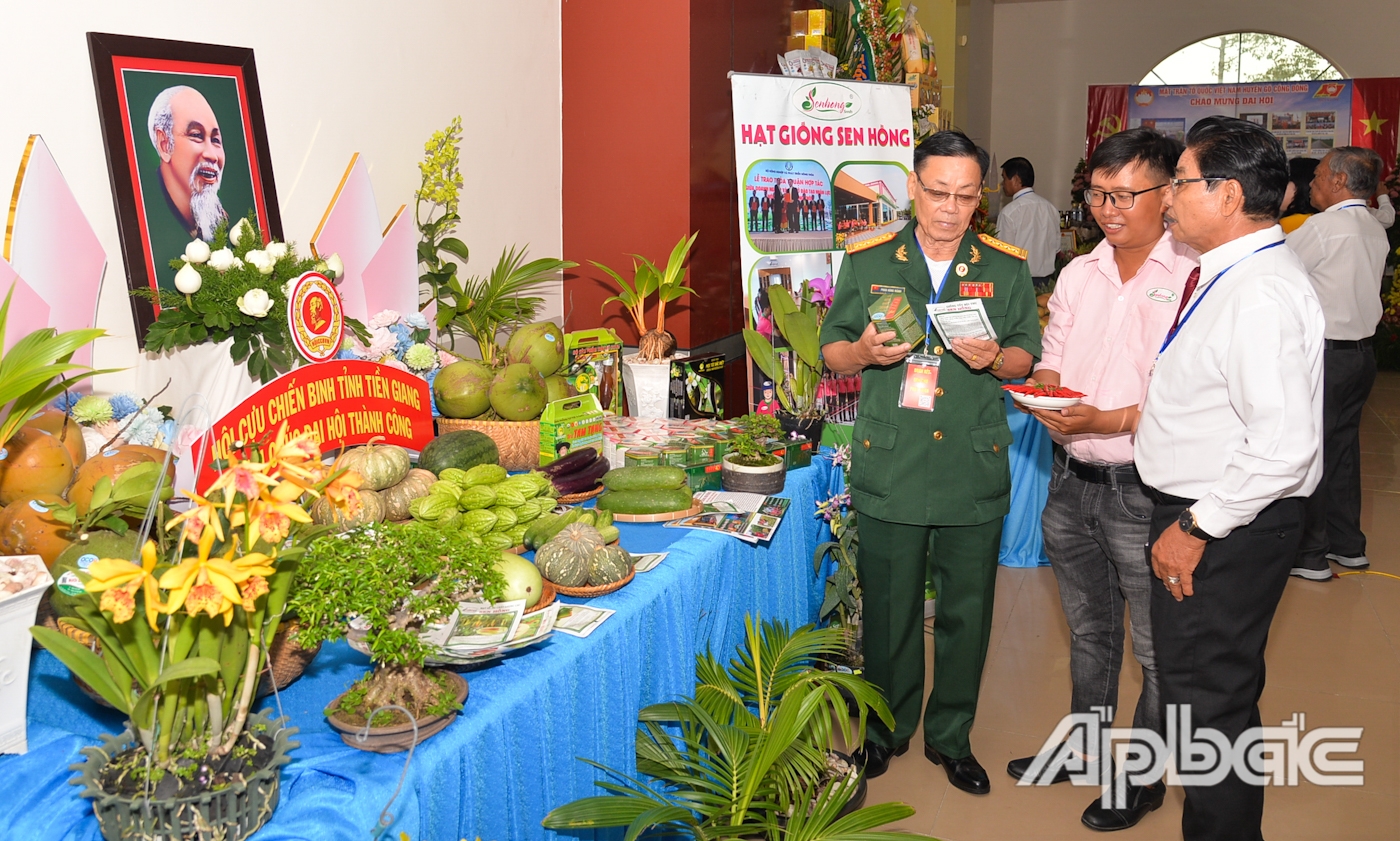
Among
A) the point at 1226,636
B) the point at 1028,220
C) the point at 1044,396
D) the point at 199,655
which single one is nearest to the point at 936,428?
the point at 1044,396

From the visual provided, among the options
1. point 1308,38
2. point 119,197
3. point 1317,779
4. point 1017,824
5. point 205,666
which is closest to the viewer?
point 205,666

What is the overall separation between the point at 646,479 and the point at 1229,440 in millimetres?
1385

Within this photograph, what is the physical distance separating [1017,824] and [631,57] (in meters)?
3.10

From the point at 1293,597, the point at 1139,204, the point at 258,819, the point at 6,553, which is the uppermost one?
the point at 1139,204

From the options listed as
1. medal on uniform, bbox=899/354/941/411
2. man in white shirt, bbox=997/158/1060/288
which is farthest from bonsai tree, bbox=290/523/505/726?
man in white shirt, bbox=997/158/1060/288

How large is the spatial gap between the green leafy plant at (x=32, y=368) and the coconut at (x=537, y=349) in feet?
5.00

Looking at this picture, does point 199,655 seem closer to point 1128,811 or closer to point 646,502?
point 646,502

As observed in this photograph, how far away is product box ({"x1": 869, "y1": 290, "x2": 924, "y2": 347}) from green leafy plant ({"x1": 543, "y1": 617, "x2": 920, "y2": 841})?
79 cm

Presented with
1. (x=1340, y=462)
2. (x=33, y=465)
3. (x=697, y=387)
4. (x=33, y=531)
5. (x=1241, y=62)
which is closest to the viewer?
(x=33, y=531)

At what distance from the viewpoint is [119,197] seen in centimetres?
254

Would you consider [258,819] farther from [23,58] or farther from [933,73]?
[933,73]

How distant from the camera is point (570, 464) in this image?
283cm

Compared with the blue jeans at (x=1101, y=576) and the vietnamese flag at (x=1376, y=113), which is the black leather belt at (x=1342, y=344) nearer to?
the blue jeans at (x=1101, y=576)

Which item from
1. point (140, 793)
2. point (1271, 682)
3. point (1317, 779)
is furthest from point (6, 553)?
point (1271, 682)
